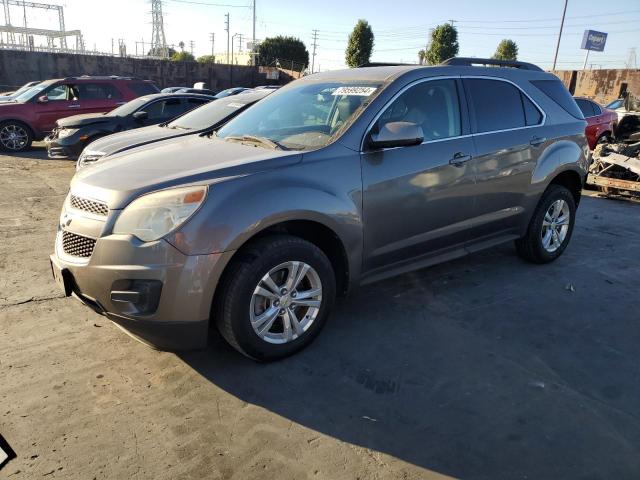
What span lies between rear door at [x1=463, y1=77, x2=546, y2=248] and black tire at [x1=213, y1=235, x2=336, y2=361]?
1796mm

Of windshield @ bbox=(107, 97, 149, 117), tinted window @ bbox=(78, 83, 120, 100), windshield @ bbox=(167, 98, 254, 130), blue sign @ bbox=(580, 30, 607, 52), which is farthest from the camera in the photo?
blue sign @ bbox=(580, 30, 607, 52)

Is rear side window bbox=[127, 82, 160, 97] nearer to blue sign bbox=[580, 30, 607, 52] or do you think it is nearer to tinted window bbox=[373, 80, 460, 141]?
tinted window bbox=[373, 80, 460, 141]

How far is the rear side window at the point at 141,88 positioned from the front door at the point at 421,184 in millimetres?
10889

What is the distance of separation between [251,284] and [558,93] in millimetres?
3948

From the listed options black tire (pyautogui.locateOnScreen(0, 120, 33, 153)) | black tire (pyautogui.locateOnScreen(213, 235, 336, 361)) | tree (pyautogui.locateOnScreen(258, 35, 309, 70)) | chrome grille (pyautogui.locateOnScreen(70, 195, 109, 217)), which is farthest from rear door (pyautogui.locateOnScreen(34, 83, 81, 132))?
tree (pyautogui.locateOnScreen(258, 35, 309, 70))

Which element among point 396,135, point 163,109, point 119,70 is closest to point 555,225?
point 396,135

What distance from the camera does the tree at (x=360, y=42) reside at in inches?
2265

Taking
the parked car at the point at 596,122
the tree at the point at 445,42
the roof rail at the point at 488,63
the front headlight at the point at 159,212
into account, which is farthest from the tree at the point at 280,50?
the front headlight at the point at 159,212

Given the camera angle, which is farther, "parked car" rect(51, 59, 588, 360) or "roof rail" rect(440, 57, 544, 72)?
"roof rail" rect(440, 57, 544, 72)

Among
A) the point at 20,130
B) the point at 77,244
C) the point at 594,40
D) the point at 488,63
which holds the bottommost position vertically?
the point at 20,130

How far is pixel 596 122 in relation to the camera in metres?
11.7

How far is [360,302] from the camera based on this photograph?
4.14m

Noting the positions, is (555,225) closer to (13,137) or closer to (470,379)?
(470,379)

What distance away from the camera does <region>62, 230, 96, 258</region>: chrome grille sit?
9.50 ft
